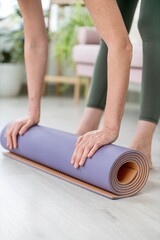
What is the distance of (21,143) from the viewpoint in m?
1.63

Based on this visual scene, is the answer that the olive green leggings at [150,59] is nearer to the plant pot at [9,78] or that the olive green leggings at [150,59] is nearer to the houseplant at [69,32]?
the houseplant at [69,32]

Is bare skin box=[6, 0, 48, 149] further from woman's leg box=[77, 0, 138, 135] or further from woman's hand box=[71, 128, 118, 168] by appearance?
woman's hand box=[71, 128, 118, 168]

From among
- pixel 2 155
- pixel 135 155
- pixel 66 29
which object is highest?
pixel 66 29

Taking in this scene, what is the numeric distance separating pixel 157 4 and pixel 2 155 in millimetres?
914

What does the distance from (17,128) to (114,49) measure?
60cm

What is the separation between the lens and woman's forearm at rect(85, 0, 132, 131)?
124 cm

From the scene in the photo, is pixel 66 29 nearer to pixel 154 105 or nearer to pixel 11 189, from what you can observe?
pixel 154 105

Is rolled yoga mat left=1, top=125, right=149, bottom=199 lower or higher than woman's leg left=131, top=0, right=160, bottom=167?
lower

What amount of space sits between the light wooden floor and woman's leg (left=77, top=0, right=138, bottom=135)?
370 millimetres

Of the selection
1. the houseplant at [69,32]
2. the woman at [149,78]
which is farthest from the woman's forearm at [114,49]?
the houseplant at [69,32]

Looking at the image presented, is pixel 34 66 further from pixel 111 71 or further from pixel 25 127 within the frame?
pixel 111 71

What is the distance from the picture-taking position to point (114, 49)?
1257mm

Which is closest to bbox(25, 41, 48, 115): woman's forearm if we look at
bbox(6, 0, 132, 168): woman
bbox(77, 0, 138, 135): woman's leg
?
bbox(77, 0, 138, 135): woman's leg

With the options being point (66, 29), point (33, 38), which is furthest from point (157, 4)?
point (66, 29)
